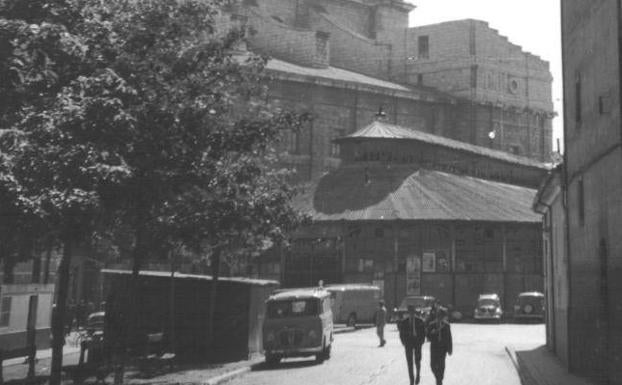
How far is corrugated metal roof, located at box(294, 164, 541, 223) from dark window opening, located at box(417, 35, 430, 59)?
2546 centimetres

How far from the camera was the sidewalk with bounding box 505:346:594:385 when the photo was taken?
15.9m

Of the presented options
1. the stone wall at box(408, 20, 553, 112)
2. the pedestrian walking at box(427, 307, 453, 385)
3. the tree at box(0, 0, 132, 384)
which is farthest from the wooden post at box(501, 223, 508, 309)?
the tree at box(0, 0, 132, 384)

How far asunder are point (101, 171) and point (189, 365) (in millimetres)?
10393

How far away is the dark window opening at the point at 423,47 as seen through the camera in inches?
3123

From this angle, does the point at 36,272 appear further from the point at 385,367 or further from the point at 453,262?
the point at 453,262

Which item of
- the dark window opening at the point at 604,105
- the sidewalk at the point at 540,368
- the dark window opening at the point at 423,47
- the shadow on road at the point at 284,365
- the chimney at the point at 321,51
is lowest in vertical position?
the shadow on road at the point at 284,365

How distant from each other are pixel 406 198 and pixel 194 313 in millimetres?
28567

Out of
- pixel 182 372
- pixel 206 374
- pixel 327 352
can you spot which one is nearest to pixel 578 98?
pixel 327 352

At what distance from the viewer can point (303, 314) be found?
21203mm

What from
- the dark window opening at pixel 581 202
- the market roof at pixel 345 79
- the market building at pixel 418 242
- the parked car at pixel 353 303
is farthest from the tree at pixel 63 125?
the market roof at pixel 345 79

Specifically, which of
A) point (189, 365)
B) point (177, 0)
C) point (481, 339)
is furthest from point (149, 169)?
point (481, 339)

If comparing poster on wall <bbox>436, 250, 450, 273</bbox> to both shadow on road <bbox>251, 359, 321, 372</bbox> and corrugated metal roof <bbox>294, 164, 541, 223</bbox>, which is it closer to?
corrugated metal roof <bbox>294, 164, 541, 223</bbox>

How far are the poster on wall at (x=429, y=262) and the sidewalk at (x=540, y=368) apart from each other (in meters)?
23.1

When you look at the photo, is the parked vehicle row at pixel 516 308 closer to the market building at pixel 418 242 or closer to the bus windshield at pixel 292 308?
the market building at pixel 418 242
